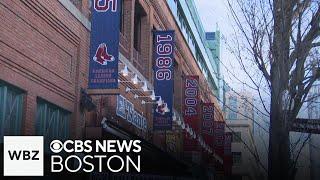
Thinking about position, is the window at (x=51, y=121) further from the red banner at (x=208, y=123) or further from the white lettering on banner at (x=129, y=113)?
the red banner at (x=208, y=123)

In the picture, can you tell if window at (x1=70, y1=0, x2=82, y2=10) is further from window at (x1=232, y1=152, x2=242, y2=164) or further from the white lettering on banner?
window at (x1=232, y1=152, x2=242, y2=164)

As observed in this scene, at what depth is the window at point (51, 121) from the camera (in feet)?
45.4

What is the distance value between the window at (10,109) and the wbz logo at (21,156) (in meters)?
0.59

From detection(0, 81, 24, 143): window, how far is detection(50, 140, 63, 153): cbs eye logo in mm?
1109

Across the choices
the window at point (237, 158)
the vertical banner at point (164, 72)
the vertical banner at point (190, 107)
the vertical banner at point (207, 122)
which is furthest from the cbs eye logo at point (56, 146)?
the window at point (237, 158)

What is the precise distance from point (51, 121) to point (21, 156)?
159 inches

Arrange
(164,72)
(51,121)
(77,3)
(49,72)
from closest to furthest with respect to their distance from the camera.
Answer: (49,72), (51,121), (77,3), (164,72)

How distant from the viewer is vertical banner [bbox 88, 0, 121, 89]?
14.7m

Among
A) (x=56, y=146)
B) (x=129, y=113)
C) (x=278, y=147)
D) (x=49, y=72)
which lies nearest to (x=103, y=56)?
(x=49, y=72)

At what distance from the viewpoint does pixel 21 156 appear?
34.2ft

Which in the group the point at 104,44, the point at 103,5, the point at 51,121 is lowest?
the point at 51,121

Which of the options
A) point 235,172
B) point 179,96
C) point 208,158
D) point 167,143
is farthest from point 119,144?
point 235,172

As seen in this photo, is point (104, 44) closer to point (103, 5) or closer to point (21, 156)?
point (103, 5)

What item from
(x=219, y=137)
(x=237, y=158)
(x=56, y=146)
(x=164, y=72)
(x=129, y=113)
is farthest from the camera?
(x=237, y=158)
